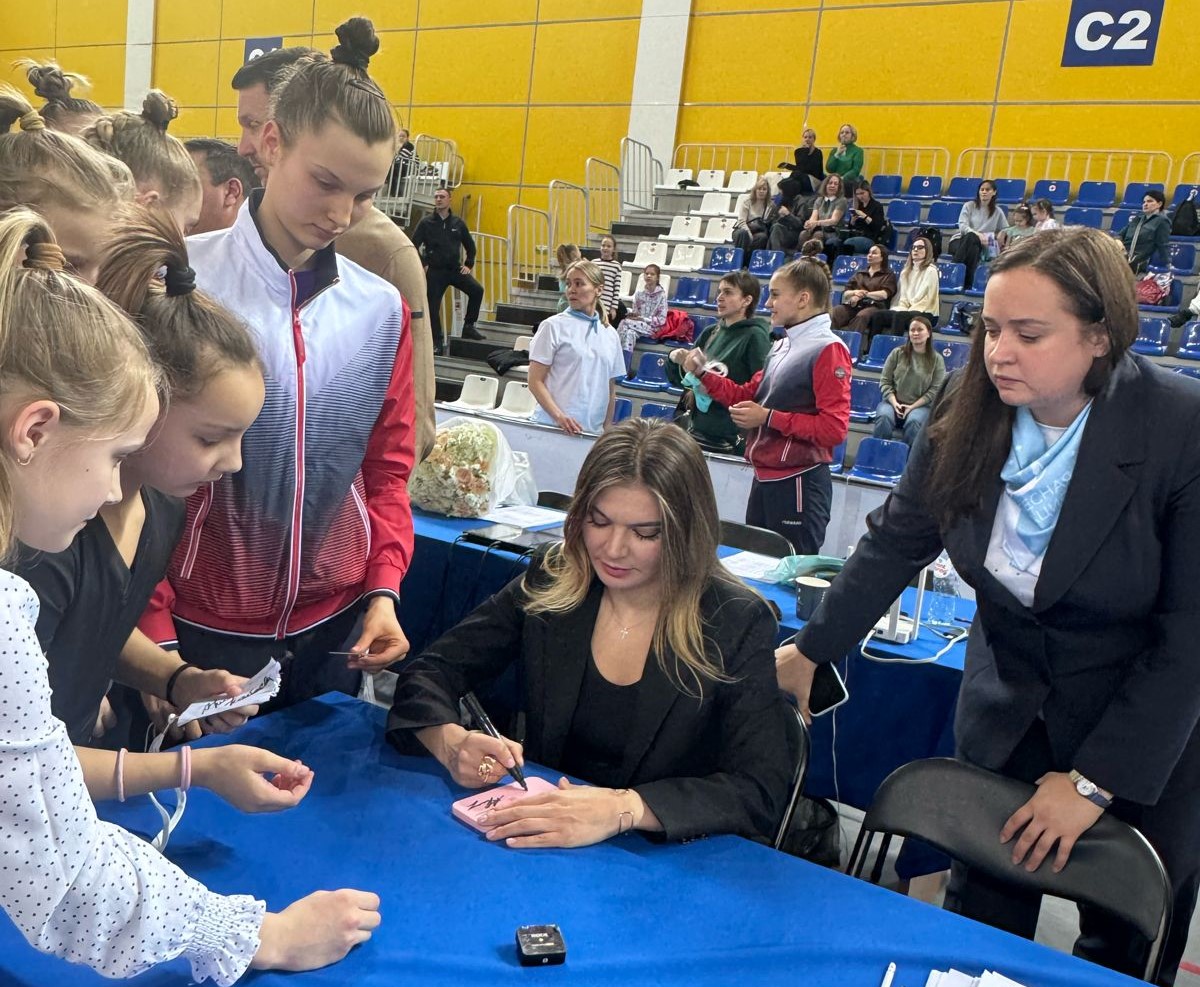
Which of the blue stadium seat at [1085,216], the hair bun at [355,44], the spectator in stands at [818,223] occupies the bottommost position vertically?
the hair bun at [355,44]

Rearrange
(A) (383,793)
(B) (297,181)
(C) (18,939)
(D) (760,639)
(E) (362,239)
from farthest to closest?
1. (E) (362,239)
2. (D) (760,639)
3. (B) (297,181)
4. (A) (383,793)
5. (C) (18,939)

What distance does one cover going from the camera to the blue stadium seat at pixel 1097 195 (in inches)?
326

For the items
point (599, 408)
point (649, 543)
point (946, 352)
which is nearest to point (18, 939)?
point (649, 543)

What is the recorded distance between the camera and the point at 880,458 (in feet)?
18.1

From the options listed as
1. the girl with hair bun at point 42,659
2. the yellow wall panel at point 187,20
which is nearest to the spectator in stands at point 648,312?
the girl with hair bun at point 42,659

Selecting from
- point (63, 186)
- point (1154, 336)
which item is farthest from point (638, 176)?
point (63, 186)

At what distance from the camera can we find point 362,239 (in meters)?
2.11

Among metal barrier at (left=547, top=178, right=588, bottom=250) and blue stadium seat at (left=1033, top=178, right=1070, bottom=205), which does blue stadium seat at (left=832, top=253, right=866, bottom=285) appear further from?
metal barrier at (left=547, top=178, right=588, bottom=250)

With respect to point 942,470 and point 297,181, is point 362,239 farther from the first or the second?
point 942,470

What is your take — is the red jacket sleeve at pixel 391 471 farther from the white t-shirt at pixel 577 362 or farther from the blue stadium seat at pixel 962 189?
the blue stadium seat at pixel 962 189

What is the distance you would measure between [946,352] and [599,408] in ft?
10.9

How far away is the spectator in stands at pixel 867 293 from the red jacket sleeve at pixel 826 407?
422 cm

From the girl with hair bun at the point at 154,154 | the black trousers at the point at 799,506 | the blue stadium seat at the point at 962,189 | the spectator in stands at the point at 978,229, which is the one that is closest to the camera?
the girl with hair bun at the point at 154,154
